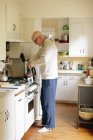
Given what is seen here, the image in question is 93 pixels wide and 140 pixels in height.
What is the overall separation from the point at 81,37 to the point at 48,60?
2296 mm

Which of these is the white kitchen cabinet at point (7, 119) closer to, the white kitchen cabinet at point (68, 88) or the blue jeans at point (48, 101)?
the blue jeans at point (48, 101)

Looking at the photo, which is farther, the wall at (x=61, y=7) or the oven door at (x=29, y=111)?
the wall at (x=61, y=7)

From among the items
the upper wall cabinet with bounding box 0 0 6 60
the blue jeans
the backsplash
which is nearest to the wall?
the backsplash

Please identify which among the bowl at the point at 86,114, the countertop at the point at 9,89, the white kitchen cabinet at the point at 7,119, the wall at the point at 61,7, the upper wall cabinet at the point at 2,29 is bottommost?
the bowl at the point at 86,114

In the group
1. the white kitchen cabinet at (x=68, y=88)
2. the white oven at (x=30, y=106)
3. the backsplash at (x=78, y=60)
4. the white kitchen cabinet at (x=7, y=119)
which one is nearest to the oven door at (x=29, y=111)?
the white oven at (x=30, y=106)

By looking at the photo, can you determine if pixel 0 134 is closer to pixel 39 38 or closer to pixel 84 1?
pixel 39 38

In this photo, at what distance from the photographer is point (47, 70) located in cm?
401

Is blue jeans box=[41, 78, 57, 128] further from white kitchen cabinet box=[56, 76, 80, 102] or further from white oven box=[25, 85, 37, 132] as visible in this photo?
white kitchen cabinet box=[56, 76, 80, 102]

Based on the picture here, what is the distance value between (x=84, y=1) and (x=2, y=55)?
8.83ft

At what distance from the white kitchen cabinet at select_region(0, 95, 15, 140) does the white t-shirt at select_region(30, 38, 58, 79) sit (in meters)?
0.93

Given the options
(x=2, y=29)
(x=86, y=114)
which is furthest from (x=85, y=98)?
(x=2, y=29)

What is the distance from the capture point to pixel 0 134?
2850 mm

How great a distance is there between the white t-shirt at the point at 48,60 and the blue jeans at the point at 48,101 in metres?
0.11

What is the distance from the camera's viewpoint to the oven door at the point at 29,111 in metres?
3.86
